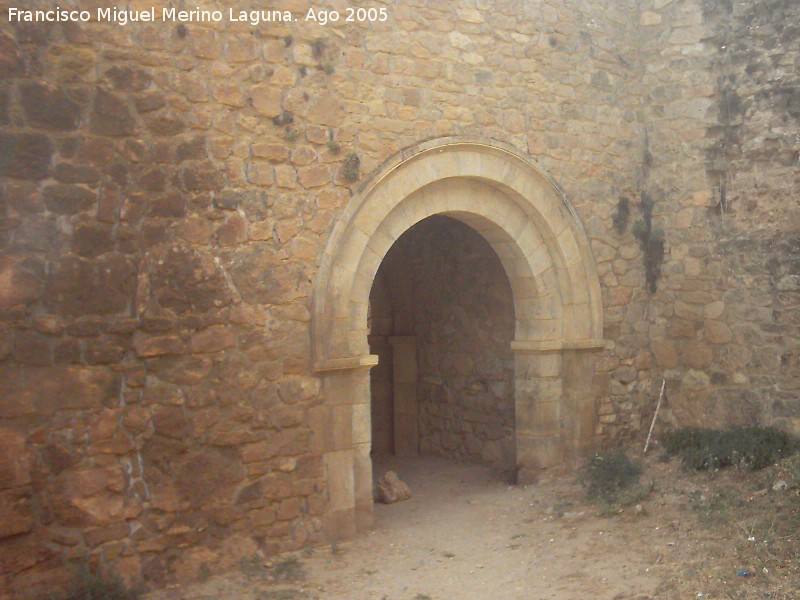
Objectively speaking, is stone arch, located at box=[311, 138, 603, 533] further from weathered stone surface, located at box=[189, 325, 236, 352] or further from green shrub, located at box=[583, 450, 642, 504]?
weathered stone surface, located at box=[189, 325, 236, 352]

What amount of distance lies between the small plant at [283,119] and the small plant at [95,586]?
297cm

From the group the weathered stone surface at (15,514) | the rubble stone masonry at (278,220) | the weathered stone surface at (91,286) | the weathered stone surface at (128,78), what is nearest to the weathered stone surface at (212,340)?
the rubble stone masonry at (278,220)

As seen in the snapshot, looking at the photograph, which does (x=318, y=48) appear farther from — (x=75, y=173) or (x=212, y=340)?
(x=212, y=340)

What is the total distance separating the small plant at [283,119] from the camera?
5211 millimetres

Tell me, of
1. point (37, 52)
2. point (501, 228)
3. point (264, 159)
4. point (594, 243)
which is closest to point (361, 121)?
point (264, 159)

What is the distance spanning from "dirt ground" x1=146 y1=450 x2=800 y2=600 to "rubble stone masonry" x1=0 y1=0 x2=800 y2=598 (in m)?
0.39

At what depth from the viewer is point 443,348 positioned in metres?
8.48

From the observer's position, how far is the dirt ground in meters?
4.64

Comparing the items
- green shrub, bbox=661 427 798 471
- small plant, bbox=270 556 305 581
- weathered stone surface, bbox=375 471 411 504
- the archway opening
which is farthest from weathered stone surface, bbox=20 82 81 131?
green shrub, bbox=661 427 798 471

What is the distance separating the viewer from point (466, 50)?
6219 millimetres

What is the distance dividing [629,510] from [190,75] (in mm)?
4516

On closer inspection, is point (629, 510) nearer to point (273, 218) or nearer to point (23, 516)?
point (273, 218)

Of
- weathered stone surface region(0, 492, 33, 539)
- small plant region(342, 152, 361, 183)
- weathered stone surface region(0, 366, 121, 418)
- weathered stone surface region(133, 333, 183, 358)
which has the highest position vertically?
small plant region(342, 152, 361, 183)

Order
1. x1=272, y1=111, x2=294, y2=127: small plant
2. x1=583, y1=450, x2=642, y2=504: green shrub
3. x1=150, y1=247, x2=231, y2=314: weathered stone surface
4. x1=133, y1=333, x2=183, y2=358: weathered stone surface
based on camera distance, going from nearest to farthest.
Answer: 1. x1=133, y1=333, x2=183, y2=358: weathered stone surface
2. x1=150, y1=247, x2=231, y2=314: weathered stone surface
3. x1=272, y1=111, x2=294, y2=127: small plant
4. x1=583, y1=450, x2=642, y2=504: green shrub
